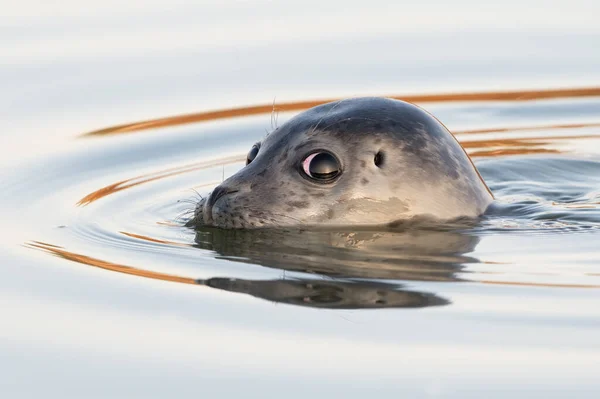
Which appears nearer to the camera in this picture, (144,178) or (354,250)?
(354,250)

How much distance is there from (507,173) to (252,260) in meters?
3.31

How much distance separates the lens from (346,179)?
284 inches

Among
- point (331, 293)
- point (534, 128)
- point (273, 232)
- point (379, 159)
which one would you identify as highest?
point (534, 128)

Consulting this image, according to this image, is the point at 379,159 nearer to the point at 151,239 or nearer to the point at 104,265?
the point at 151,239

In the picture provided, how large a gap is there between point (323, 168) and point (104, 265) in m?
1.34

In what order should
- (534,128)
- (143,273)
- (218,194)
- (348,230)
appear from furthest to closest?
(534,128) → (218,194) → (348,230) → (143,273)

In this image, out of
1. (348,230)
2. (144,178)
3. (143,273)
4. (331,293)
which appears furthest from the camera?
(144,178)

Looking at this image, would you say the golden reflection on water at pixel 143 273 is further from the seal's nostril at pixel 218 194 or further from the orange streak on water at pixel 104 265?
the seal's nostril at pixel 218 194

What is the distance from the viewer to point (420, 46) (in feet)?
40.3

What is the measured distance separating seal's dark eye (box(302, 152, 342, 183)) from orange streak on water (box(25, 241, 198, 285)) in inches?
47.4

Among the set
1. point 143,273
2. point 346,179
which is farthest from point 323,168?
point 143,273

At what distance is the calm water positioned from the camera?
16.8 feet

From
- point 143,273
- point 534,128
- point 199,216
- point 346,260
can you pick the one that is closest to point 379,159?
point 346,260

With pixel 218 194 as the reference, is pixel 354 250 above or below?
below
